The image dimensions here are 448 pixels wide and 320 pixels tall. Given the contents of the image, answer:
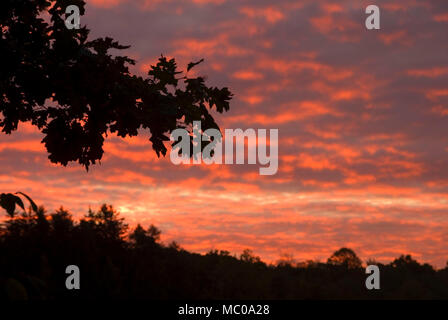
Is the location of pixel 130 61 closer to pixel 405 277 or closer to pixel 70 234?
pixel 70 234

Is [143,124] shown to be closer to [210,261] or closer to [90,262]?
[90,262]

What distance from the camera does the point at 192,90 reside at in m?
8.66

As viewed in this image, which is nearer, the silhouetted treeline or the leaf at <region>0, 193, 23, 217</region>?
the leaf at <region>0, 193, 23, 217</region>

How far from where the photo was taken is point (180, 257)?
57.2m

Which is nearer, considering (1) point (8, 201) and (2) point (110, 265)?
(1) point (8, 201)

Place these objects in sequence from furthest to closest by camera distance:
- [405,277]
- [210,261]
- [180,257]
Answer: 1. [405,277]
2. [210,261]
3. [180,257]

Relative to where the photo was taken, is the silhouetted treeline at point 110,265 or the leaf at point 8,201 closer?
the leaf at point 8,201

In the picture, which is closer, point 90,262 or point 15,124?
point 15,124

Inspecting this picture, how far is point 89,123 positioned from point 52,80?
91 centimetres
